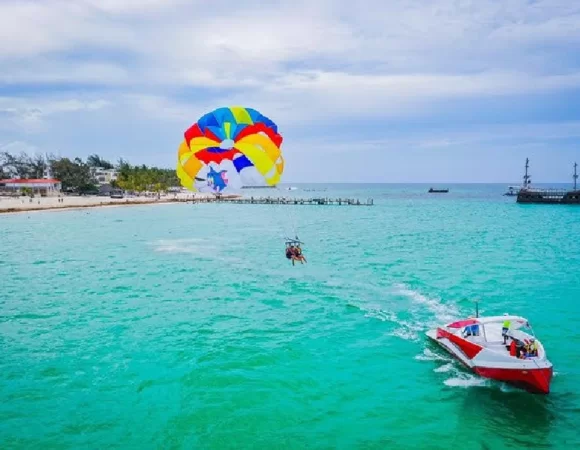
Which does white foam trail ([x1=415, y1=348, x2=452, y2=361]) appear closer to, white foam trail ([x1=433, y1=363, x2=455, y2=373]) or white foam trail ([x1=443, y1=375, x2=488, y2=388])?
white foam trail ([x1=433, y1=363, x2=455, y2=373])

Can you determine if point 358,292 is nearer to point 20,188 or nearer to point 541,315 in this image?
point 541,315

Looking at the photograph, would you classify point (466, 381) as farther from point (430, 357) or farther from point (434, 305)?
point (434, 305)

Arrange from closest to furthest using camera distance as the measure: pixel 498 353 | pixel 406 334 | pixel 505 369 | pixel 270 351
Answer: pixel 505 369, pixel 498 353, pixel 270 351, pixel 406 334

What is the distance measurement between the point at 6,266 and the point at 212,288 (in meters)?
19.2

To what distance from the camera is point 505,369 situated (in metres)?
16.5

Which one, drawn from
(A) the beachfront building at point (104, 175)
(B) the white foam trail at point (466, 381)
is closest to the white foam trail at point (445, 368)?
(B) the white foam trail at point (466, 381)

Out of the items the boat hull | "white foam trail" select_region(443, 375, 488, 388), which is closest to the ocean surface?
"white foam trail" select_region(443, 375, 488, 388)

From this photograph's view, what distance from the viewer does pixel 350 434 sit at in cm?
1441

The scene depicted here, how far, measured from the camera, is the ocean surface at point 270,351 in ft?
47.8

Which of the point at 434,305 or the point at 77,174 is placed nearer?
the point at 434,305

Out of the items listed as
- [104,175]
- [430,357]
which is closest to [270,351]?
[430,357]

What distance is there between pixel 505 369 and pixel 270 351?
894 cm

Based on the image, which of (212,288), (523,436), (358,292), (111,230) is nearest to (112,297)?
(212,288)

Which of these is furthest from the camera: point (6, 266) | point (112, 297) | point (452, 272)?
point (6, 266)
